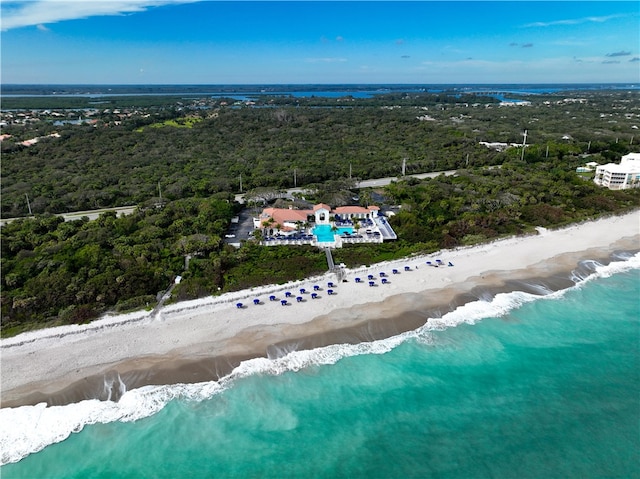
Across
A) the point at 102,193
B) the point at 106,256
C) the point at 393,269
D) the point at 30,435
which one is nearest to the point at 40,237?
the point at 106,256

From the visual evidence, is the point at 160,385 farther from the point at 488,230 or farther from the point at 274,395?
the point at 488,230

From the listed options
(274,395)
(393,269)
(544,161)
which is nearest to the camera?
(274,395)

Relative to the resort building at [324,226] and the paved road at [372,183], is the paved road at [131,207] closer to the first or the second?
the paved road at [372,183]

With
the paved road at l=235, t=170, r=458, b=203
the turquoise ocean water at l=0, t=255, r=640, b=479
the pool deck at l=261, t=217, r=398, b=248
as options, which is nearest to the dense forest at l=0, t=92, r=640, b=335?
the pool deck at l=261, t=217, r=398, b=248

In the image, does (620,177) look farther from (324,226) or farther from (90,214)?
(90,214)

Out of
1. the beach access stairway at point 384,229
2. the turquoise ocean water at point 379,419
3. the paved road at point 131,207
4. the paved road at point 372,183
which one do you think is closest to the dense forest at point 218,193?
the beach access stairway at point 384,229

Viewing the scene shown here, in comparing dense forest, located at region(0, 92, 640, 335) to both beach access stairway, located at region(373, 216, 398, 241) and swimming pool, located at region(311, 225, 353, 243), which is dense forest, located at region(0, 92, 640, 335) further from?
swimming pool, located at region(311, 225, 353, 243)
